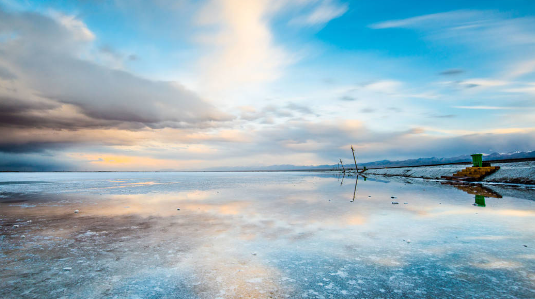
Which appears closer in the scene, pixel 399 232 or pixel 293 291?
pixel 293 291

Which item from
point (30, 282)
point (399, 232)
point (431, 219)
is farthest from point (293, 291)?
point (431, 219)

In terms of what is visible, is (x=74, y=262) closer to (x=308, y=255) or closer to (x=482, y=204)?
(x=308, y=255)

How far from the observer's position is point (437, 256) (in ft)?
16.5

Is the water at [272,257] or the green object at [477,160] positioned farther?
the green object at [477,160]

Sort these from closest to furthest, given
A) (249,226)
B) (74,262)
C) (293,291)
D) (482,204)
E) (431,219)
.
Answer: (293,291) → (74,262) → (249,226) → (431,219) → (482,204)

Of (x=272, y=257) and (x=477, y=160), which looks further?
(x=477, y=160)

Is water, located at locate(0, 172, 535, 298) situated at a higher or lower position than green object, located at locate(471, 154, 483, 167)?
lower

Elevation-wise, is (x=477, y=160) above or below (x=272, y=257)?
above

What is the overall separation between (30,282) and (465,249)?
26.1ft

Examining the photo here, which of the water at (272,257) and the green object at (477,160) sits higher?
the green object at (477,160)

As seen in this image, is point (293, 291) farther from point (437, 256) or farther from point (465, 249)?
point (465, 249)

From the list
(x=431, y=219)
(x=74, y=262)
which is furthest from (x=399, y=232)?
(x=74, y=262)

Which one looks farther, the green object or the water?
the green object

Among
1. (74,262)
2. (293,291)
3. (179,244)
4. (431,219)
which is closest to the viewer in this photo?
(293,291)
